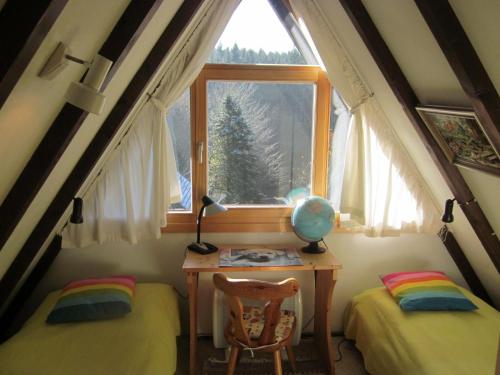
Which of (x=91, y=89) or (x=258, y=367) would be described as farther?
(x=258, y=367)

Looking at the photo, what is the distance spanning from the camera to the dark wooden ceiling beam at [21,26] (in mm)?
1032

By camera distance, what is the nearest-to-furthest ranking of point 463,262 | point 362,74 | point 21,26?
1. point 21,26
2. point 362,74
3. point 463,262

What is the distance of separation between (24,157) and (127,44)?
1.96 feet

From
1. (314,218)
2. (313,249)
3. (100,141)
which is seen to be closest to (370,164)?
(314,218)

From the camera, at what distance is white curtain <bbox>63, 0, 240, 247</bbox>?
2.76 m

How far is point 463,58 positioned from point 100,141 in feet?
5.96

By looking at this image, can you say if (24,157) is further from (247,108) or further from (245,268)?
(247,108)

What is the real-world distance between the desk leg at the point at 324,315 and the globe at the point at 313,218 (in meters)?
0.27

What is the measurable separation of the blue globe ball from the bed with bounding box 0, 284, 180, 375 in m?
1.05

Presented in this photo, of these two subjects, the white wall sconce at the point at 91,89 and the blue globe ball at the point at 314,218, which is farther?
the blue globe ball at the point at 314,218

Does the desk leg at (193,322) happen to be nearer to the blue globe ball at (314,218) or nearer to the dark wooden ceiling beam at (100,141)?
the blue globe ball at (314,218)

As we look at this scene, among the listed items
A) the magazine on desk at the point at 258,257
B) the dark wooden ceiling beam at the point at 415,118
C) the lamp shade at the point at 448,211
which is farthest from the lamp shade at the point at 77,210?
the lamp shade at the point at 448,211

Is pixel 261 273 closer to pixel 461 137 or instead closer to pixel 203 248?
pixel 203 248

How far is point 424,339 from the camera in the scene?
2.46m
